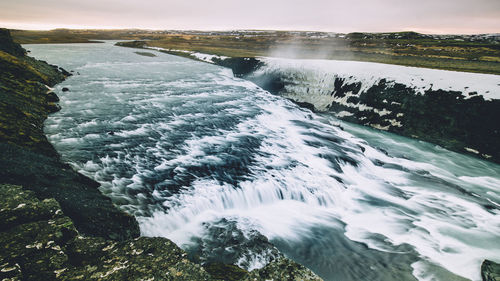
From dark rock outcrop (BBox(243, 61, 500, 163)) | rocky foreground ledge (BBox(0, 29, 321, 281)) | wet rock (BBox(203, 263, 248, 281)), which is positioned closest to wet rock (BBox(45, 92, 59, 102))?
rocky foreground ledge (BBox(0, 29, 321, 281))

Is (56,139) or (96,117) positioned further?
(96,117)

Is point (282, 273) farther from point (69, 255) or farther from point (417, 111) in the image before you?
point (417, 111)

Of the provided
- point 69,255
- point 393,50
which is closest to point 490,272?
point 69,255

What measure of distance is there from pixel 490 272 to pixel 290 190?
21.7 ft

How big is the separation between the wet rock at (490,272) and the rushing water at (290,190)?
1.37 ft

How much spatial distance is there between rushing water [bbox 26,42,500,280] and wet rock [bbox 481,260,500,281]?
42 cm

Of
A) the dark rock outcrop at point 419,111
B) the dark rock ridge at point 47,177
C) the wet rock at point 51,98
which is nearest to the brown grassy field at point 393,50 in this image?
the dark rock outcrop at point 419,111

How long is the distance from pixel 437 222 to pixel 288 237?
658 centimetres

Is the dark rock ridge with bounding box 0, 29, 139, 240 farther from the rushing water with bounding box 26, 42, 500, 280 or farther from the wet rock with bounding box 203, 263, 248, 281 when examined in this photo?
the wet rock with bounding box 203, 263, 248, 281

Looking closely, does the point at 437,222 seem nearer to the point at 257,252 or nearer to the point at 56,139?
the point at 257,252

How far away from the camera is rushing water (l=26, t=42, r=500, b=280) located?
306 inches

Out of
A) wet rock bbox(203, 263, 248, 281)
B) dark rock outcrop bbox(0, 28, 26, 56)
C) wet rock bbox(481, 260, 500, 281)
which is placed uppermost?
dark rock outcrop bbox(0, 28, 26, 56)

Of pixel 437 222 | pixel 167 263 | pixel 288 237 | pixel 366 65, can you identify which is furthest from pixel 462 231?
pixel 366 65

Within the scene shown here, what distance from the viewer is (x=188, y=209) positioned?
8.64 m
